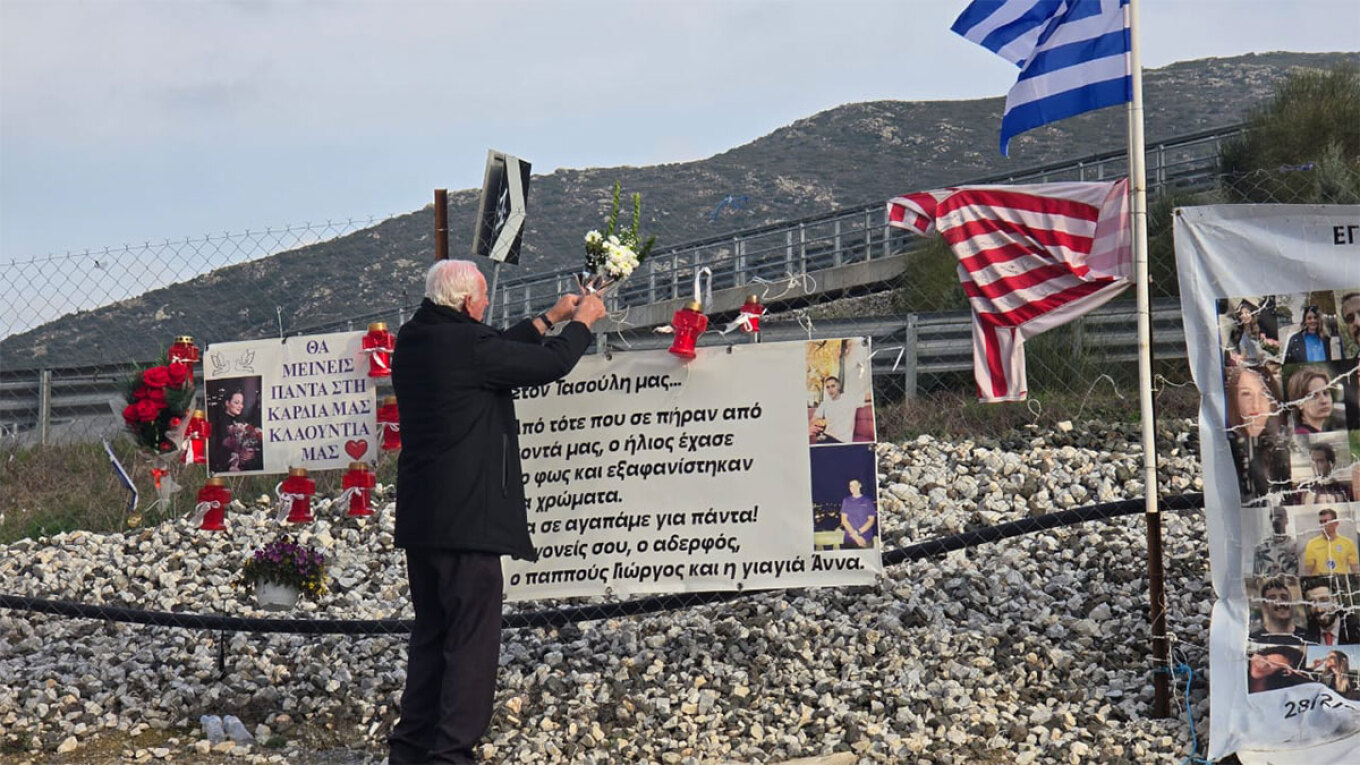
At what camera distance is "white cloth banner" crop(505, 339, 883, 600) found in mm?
6496

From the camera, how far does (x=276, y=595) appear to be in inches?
291

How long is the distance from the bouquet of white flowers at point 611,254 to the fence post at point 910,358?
17.9 ft

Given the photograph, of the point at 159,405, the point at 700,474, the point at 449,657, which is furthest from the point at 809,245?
the point at 449,657

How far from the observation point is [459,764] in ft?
17.5

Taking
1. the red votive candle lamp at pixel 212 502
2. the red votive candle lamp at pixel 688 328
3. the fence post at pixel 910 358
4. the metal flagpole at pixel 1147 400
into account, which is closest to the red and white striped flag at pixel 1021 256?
the metal flagpole at pixel 1147 400

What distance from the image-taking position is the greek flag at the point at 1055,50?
5984 millimetres

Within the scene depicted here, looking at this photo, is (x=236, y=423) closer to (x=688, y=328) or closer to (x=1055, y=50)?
(x=688, y=328)

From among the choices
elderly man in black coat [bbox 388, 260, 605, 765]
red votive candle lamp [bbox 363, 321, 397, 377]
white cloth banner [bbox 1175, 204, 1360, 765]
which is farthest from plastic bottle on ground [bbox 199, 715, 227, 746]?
white cloth banner [bbox 1175, 204, 1360, 765]

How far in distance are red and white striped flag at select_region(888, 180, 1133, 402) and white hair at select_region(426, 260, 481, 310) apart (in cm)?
197

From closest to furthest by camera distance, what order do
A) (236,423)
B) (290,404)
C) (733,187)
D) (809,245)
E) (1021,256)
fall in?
(1021,256) → (290,404) → (236,423) → (809,245) → (733,187)

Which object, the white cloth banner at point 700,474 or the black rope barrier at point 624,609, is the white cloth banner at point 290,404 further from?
the white cloth banner at point 700,474

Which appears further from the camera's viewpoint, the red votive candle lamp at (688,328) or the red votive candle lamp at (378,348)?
the red votive candle lamp at (378,348)

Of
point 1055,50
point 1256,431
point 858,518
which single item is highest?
point 1055,50

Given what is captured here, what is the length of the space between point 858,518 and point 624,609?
124 cm
